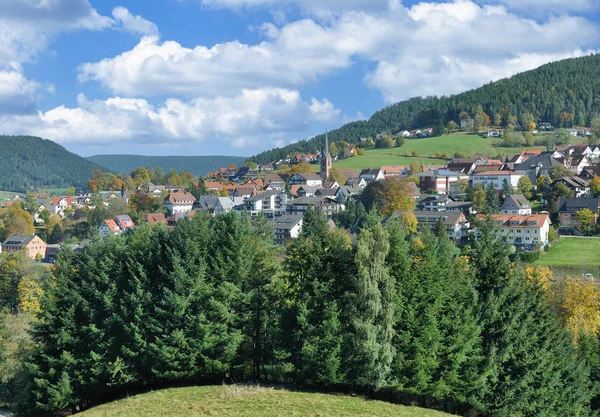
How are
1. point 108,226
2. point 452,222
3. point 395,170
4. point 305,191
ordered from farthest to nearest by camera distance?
point 395,170, point 305,191, point 108,226, point 452,222

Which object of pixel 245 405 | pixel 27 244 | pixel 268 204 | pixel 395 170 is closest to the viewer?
pixel 245 405

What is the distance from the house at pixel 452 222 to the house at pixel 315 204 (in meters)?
17.8

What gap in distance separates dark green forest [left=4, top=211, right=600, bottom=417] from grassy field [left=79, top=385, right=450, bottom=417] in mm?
980

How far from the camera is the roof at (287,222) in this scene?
84050 millimetres

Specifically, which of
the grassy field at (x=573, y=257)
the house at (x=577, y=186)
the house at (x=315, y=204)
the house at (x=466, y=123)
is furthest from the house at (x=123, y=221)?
the house at (x=466, y=123)

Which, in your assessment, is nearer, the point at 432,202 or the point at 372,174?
the point at 432,202

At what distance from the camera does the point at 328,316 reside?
23.5 m

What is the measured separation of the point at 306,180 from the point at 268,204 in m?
21.4

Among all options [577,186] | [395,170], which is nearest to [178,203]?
[395,170]

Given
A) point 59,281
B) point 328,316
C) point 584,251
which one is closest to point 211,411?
point 328,316

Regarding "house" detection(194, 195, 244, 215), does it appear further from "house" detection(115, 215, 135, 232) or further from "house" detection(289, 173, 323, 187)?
"house" detection(289, 173, 323, 187)

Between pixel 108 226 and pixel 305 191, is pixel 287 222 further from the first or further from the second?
pixel 108 226

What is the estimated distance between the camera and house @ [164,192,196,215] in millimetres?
112844

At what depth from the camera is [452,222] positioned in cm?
7569
